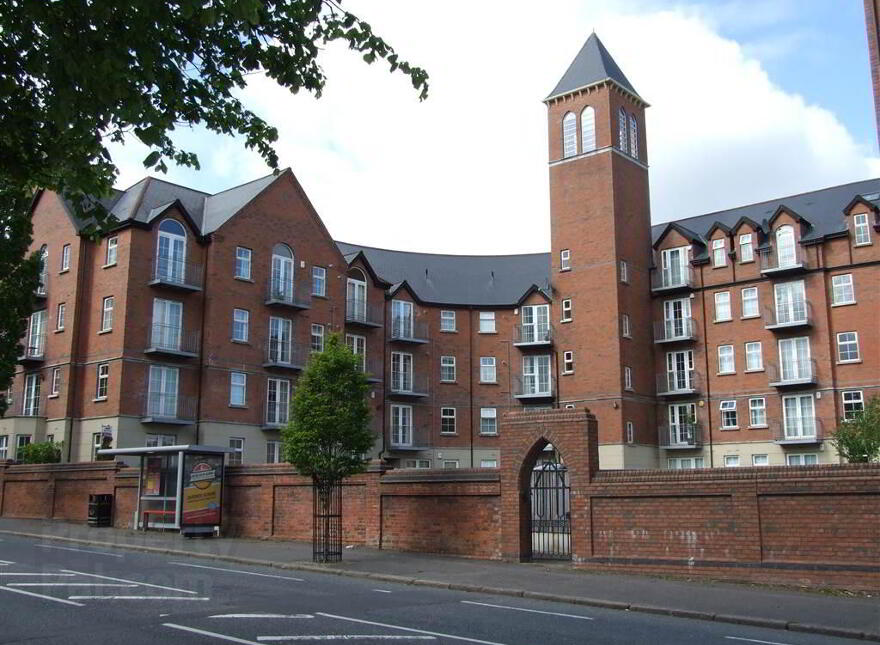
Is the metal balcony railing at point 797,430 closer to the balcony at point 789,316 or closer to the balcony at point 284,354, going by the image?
the balcony at point 789,316

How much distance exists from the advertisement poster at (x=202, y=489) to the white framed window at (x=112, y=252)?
47.5 ft

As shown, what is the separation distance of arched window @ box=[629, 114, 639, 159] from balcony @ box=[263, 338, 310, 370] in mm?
21265

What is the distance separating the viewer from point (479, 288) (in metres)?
53.9

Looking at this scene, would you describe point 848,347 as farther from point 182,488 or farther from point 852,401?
point 182,488

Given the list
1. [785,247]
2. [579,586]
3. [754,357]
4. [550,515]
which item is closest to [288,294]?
[754,357]

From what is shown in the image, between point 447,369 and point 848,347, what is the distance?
70.1 ft

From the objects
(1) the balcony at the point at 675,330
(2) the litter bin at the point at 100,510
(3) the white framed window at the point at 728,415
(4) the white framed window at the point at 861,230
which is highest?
(4) the white framed window at the point at 861,230

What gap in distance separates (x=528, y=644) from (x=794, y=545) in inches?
317

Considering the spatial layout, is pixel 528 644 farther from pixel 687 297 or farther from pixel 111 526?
pixel 687 297

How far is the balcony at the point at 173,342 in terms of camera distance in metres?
36.1

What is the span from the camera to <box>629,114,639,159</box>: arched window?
4841 centimetres

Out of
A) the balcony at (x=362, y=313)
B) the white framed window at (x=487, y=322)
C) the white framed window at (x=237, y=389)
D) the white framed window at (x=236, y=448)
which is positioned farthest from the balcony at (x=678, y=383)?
the white framed window at (x=236, y=448)

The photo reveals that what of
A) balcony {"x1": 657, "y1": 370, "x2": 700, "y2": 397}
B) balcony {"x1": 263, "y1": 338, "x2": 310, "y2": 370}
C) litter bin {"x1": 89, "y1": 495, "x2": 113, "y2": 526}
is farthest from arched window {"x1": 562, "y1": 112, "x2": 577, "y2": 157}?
litter bin {"x1": 89, "y1": 495, "x2": 113, "y2": 526}

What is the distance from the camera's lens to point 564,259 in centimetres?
4738
